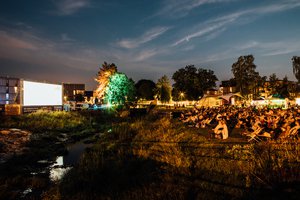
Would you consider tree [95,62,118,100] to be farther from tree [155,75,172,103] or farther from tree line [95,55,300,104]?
tree [155,75,172,103]

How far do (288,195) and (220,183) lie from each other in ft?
5.25

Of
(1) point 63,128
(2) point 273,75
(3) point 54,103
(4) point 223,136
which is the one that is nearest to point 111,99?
(3) point 54,103

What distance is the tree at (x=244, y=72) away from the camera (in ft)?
230

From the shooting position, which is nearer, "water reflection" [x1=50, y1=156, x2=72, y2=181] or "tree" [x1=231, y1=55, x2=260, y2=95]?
"water reflection" [x1=50, y1=156, x2=72, y2=181]

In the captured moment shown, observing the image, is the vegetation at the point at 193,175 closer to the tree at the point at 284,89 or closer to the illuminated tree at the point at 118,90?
the illuminated tree at the point at 118,90

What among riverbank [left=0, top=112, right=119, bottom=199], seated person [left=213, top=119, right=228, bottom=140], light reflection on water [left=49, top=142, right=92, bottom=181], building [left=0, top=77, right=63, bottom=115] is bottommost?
light reflection on water [left=49, top=142, right=92, bottom=181]

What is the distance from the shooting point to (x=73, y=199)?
6.23 metres

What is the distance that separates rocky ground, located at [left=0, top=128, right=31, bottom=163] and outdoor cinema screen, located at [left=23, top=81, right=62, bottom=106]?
9645 mm

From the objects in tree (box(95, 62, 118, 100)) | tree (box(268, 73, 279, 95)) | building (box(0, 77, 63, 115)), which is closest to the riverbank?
building (box(0, 77, 63, 115))

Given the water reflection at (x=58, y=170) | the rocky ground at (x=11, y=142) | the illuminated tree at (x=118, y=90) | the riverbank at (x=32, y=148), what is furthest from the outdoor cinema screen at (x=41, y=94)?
the water reflection at (x=58, y=170)

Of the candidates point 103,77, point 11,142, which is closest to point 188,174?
point 11,142

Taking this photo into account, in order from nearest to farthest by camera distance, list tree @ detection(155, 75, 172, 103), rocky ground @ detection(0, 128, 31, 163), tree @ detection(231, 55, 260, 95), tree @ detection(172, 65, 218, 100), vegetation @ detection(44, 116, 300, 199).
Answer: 1. vegetation @ detection(44, 116, 300, 199)
2. rocky ground @ detection(0, 128, 31, 163)
3. tree @ detection(231, 55, 260, 95)
4. tree @ detection(172, 65, 218, 100)
5. tree @ detection(155, 75, 172, 103)

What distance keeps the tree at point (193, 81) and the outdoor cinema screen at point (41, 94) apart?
172 feet

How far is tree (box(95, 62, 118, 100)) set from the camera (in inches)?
2337
